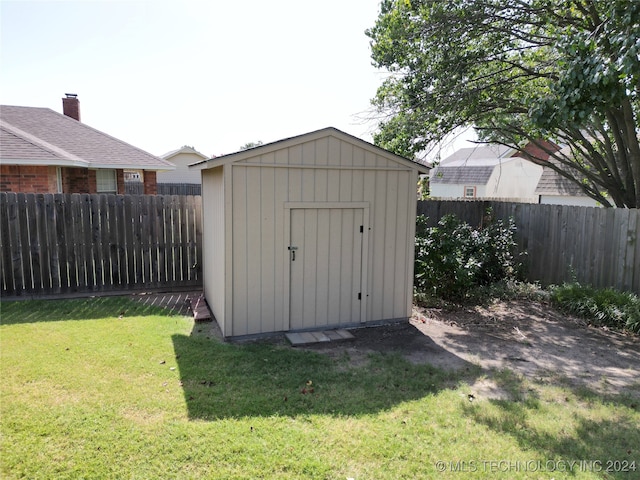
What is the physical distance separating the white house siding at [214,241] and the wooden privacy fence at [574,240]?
203 inches

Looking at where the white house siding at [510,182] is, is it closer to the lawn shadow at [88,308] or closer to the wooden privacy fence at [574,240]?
the wooden privacy fence at [574,240]

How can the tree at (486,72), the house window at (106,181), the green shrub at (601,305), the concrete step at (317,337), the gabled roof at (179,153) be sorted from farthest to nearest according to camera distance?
1. the gabled roof at (179,153)
2. the house window at (106,181)
3. the tree at (486,72)
4. the green shrub at (601,305)
5. the concrete step at (317,337)

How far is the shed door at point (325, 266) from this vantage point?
5746mm

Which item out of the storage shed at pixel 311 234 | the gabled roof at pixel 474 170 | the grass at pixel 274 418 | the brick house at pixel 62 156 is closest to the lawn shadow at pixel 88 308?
the grass at pixel 274 418

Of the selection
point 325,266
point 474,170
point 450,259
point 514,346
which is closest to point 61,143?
point 325,266

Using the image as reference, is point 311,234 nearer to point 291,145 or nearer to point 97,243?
point 291,145

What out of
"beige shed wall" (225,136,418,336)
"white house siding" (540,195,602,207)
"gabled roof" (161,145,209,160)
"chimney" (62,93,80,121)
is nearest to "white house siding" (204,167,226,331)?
"beige shed wall" (225,136,418,336)

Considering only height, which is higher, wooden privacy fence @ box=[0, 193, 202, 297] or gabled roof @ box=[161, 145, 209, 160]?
gabled roof @ box=[161, 145, 209, 160]

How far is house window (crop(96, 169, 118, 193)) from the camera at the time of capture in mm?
12695

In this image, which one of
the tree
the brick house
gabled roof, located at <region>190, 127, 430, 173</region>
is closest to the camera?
gabled roof, located at <region>190, 127, 430, 173</region>

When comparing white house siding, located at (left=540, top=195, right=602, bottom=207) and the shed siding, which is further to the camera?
white house siding, located at (left=540, top=195, right=602, bottom=207)

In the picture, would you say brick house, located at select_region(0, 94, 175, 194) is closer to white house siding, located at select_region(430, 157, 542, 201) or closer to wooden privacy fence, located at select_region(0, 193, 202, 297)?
wooden privacy fence, located at select_region(0, 193, 202, 297)

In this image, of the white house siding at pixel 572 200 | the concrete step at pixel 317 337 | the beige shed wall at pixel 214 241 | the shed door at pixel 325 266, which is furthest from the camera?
the white house siding at pixel 572 200

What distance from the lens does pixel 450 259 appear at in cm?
731
